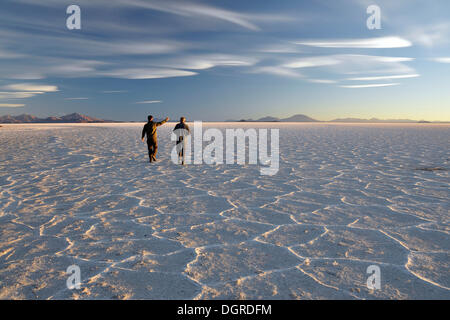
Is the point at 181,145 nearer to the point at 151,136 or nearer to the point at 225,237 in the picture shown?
the point at 151,136

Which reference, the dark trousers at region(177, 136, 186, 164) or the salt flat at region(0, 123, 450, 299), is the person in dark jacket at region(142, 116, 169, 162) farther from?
the salt flat at region(0, 123, 450, 299)

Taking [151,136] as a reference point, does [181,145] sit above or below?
below

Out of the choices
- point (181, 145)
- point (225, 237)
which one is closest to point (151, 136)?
point (181, 145)

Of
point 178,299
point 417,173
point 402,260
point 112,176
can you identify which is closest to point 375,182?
point 417,173

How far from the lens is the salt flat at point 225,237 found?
2.30 meters

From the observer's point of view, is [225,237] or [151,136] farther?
[151,136]

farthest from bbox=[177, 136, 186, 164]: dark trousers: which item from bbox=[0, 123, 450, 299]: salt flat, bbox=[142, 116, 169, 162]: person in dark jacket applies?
bbox=[0, 123, 450, 299]: salt flat

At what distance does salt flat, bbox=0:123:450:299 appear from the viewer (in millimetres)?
2303

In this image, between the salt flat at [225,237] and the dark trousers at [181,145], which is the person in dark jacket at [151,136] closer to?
the dark trousers at [181,145]

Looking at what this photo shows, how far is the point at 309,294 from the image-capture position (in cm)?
218

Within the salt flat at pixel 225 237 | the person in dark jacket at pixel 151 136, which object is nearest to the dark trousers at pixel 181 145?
the person in dark jacket at pixel 151 136

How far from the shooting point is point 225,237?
3.23 m
